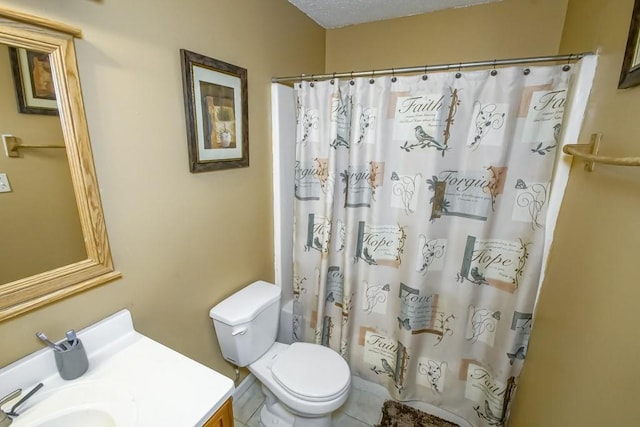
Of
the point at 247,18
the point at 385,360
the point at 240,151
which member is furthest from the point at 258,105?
the point at 385,360

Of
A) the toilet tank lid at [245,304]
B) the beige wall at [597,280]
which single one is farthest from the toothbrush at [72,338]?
the beige wall at [597,280]

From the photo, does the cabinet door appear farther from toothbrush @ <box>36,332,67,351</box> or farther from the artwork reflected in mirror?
the artwork reflected in mirror

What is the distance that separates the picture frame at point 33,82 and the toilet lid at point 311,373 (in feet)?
4.60

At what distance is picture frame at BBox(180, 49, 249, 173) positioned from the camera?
118 cm

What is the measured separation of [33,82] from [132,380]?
947 mm

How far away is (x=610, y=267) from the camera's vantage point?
751mm

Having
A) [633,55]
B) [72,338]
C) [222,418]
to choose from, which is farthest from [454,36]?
[72,338]

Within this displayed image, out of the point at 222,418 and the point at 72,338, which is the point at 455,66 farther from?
the point at 72,338

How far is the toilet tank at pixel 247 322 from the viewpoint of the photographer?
1382 mm

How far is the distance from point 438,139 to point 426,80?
0.96 feet

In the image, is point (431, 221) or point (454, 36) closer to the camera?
point (431, 221)

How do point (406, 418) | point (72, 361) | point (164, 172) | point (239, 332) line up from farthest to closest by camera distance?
1. point (406, 418)
2. point (239, 332)
3. point (164, 172)
4. point (72, 361)

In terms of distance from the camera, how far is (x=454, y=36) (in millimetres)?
1763

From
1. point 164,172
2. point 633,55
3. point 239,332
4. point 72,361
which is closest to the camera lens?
point 633,55
